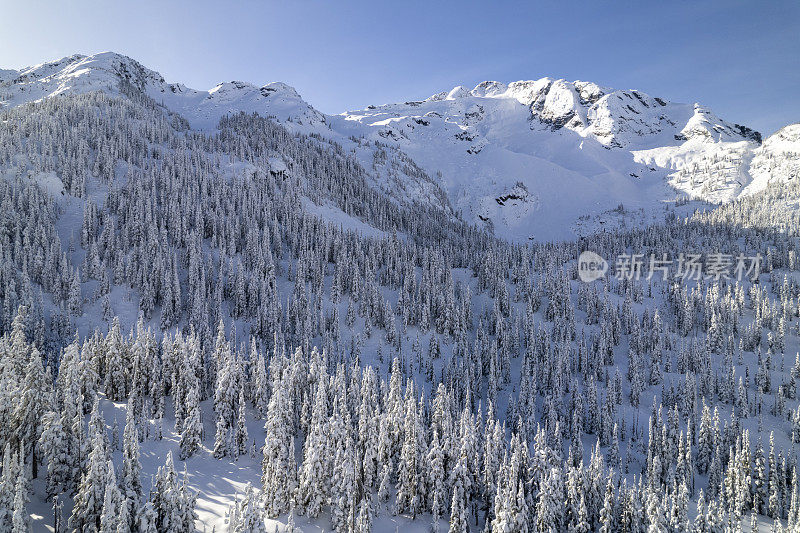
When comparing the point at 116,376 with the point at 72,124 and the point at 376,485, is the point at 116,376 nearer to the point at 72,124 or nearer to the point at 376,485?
the point at 376,485

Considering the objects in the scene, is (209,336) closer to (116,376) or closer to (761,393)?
(116,376)

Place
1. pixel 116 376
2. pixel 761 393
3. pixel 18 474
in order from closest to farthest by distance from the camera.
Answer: pixel 18 474, pixel 116 376, pixel 761 393

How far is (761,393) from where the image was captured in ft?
330

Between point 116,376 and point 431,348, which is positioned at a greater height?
point 116,376

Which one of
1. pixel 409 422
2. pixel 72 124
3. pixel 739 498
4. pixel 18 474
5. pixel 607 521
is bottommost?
pixel 739 498

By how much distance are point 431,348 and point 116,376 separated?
75278mm

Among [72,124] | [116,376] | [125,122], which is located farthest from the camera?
[125,122]

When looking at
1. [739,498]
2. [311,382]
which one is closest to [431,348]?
[311,382]

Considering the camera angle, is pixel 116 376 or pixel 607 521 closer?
pixel 607 521

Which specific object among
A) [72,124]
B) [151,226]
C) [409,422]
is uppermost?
[72,124]

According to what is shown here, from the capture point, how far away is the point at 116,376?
66125mm

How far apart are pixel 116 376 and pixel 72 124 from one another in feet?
469

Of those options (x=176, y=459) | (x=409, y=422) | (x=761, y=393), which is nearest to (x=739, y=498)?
(x=761, y=393)

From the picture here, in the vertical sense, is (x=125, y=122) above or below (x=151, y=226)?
above
